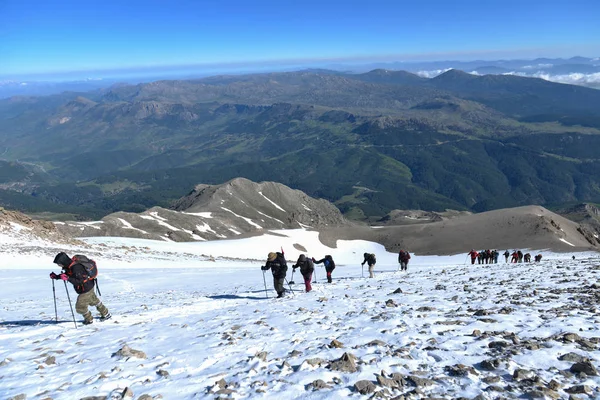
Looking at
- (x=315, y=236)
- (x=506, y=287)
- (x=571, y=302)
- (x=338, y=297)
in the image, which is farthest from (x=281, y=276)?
(x=315, y=236)

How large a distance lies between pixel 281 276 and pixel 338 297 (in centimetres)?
274

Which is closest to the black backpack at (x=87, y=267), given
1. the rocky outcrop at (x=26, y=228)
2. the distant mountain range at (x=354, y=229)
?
the rocky outcrop at (x=26, y=228)

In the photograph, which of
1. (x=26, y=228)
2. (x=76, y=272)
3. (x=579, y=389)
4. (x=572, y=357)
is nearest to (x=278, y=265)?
(x=76, y=272)

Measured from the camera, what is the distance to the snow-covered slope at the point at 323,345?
7.44 metres

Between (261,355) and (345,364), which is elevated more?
(345,364)

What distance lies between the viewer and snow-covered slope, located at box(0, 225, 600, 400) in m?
7.44

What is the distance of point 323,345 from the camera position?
32.3ft

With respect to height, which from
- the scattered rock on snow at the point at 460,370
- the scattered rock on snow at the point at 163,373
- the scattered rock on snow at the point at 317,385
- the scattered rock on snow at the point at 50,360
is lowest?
the scattered rock on snow at the point at 50,360

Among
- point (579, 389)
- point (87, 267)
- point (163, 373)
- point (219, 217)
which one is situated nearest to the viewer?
point (579, 389)

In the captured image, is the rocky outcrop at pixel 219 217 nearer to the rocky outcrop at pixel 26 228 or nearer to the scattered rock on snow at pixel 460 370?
the rocky outcrop at pixel 26 228

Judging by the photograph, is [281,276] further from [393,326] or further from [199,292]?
[393,326]

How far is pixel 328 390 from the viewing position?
730 cm

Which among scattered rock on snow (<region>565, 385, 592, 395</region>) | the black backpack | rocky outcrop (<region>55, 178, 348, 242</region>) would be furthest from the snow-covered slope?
rocky outcrop (<region>55, 178, 348, 242</region>)

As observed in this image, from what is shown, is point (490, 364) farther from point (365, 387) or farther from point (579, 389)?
point (365, 387)
